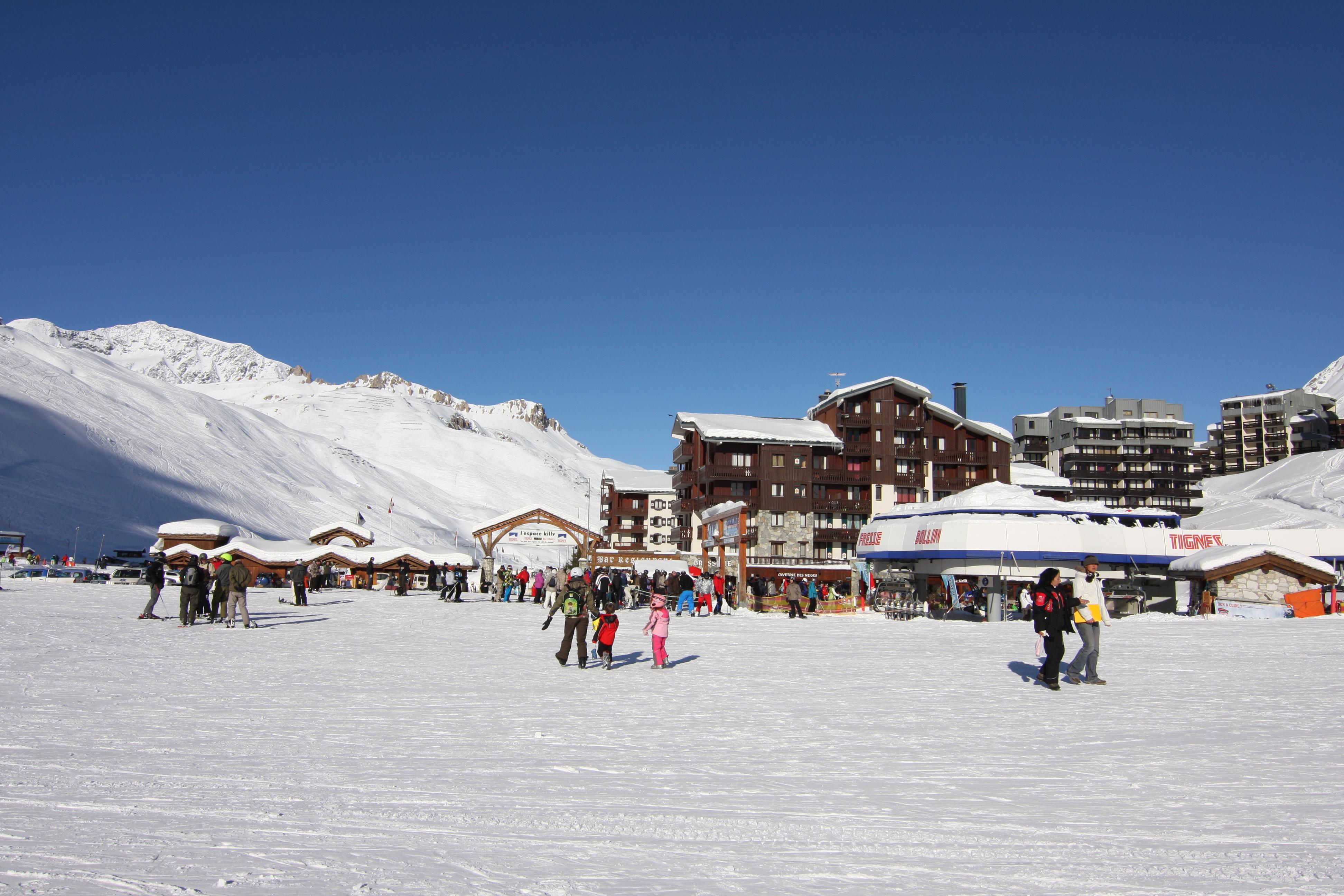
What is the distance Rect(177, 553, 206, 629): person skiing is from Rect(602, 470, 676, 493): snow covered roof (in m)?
63.1

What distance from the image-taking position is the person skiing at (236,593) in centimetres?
2060

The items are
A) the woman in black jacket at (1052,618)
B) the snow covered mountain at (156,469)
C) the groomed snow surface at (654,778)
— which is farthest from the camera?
the snow covered mountain at (156,469)

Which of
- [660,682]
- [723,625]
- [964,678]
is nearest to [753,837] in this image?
[660,682]

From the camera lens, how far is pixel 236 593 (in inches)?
811

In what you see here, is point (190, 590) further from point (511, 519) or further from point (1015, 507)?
point (1015, 507)

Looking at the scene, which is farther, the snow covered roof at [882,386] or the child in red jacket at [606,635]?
the snow covered roof at [882,386]

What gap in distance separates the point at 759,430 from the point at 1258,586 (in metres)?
33.2

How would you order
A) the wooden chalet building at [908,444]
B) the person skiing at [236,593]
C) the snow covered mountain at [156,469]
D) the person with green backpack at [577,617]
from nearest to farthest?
the person with green backpack at [577,617]
the person skiing at [236,593]
the wooden chalet building at [908,444]
the snow covered mountain at [156,469]

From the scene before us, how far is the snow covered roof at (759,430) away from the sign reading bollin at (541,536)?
1299cm

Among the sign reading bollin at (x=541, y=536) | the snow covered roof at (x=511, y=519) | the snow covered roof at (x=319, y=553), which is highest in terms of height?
the snow covered roof at (x=511, y=519)

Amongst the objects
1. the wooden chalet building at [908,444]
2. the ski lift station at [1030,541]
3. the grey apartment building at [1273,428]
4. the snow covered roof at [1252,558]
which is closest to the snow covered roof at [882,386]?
the wooden chalet building at [908,444]

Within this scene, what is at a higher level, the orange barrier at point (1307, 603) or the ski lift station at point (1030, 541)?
the ski lift station at point (1030, 541)

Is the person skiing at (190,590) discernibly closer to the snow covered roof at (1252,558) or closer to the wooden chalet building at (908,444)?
the snow covered roof at (1252,558)

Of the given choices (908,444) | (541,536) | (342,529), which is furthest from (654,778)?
(908,444)
